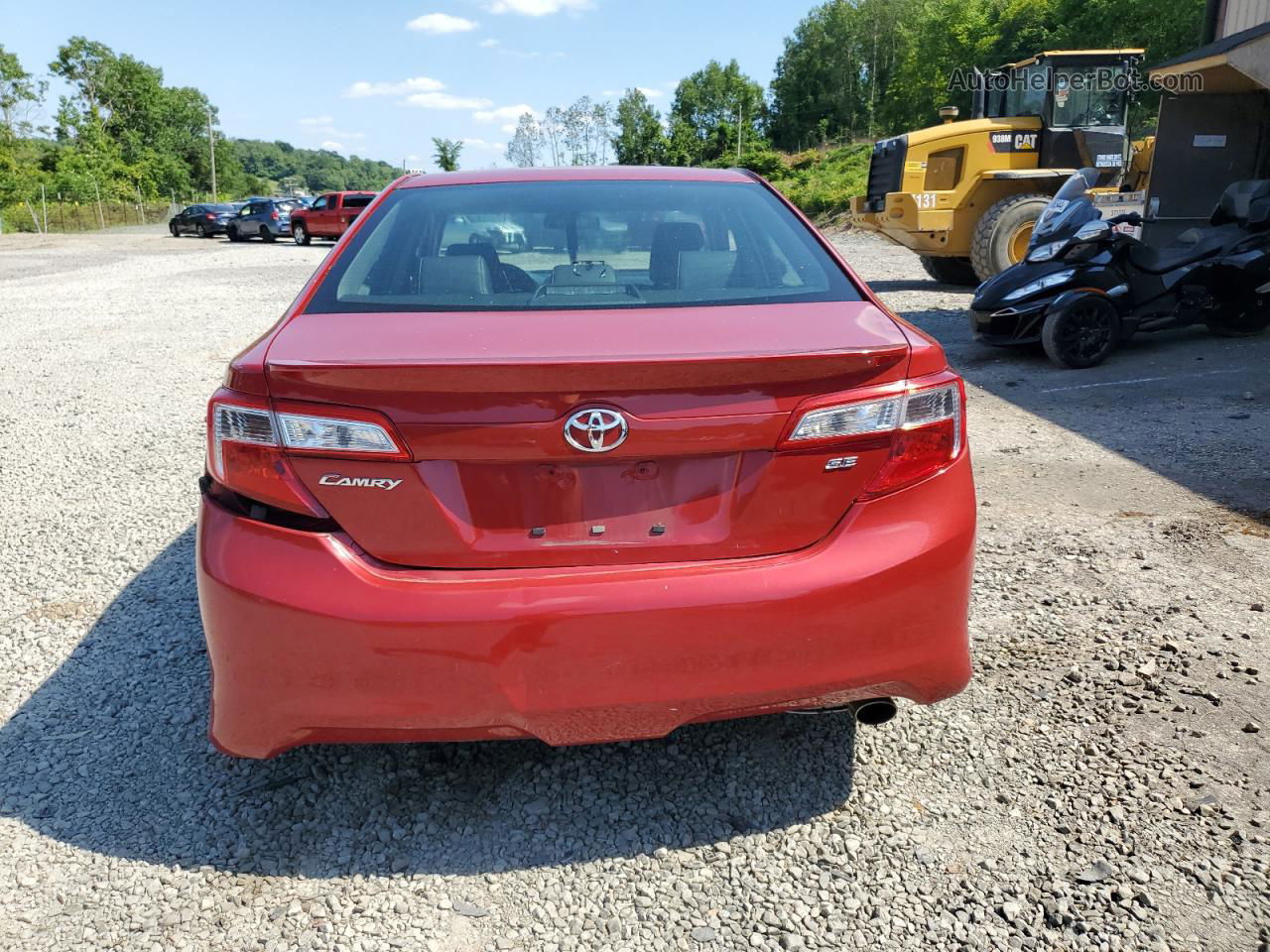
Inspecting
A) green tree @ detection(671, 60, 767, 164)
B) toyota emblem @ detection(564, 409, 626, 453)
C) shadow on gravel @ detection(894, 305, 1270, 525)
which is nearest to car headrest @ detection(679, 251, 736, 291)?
toyota emblem @ detection(564, 409, 626, 453)

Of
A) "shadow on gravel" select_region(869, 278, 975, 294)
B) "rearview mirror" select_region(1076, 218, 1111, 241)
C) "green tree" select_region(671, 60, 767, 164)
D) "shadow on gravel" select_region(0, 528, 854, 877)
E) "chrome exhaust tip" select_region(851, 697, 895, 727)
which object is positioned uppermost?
"green tree" select_region(671, 60, 767, 164)

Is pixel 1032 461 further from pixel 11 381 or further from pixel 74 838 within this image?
pixel 11 381

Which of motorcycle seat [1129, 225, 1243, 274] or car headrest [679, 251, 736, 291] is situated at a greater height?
car headrest [679, 251, 736, 291]

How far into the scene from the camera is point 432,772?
2779mm

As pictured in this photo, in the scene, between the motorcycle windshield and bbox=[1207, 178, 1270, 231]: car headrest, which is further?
bbox=[1207, 178, 1270, 231]: car headrest

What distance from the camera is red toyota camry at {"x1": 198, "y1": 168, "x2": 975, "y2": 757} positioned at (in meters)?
2.06

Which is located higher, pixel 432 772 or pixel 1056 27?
pixel 1056 27

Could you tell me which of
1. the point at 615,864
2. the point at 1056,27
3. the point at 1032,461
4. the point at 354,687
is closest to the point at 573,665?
the point at 354,687

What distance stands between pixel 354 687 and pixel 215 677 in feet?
1.30

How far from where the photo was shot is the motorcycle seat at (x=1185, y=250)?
8.20m

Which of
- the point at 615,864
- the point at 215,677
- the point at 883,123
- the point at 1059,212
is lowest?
the point at 615,864

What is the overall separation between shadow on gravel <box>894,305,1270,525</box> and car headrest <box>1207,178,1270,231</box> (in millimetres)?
1030

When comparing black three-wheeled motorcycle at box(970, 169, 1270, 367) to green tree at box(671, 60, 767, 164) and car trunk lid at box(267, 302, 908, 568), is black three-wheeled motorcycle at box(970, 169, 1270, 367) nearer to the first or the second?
car trunk lid at box(267, 302, 908, 568)

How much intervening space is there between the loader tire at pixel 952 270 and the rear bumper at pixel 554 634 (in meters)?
12.8
